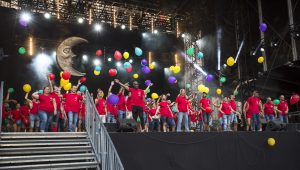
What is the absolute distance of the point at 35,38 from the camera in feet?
56.4

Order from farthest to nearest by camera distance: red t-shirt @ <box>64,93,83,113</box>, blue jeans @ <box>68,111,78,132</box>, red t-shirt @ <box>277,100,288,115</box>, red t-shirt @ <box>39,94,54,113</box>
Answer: red t-shirt @ <box>277,100,288,115</box> < red t-shirt @ <box>64,93,83,113</box> < blue jeans @ <box>68,111,78,132</box> < red t-shirt @ <box>39,94,54,113</box>

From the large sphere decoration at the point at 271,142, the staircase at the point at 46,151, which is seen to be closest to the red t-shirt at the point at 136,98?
the staircase at the point at 46,151

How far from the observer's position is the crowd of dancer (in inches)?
387

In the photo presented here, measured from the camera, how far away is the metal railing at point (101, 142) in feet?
21.2

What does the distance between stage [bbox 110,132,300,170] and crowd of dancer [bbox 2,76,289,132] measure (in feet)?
6.28

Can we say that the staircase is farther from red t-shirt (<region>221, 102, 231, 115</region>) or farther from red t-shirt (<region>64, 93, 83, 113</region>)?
red t-shirt (<region>221, 102, 231, 115</region>)

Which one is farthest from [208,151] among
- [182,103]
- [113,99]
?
[113,99]

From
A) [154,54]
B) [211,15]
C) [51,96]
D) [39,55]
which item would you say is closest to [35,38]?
[39,55]

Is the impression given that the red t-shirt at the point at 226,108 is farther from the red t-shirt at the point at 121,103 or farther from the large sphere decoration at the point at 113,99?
the large sphere decoration at the point at 113,99

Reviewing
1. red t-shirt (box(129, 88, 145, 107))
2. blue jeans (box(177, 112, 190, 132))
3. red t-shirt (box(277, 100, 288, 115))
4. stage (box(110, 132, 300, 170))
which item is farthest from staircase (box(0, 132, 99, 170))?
red t-shirt (box(277, 100, 288, 115))

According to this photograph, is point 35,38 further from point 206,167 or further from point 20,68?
point 206,167

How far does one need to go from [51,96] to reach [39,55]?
336 inches

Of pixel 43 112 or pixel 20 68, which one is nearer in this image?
pixel 43 112

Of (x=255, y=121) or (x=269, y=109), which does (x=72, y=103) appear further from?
(x=269, y=109)
